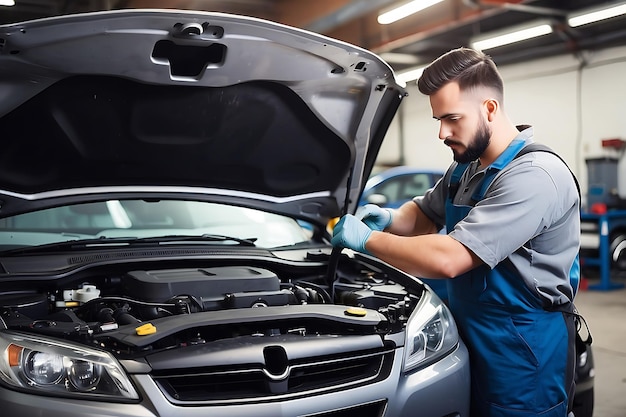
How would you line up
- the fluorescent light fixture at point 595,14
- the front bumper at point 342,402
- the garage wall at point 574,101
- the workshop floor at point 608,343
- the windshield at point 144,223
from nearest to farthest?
the front bumper at point 342,402 < the windshield at point 144,223 < the workshop floor at point 608,343 < the fluorescent light fixture at point 595,14 < the garage wall at point 574,101

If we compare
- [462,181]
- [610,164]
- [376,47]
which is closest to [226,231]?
[462,181]

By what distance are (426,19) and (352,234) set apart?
26.6 feet

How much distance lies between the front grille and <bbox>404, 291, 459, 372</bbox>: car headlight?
0.36 feet

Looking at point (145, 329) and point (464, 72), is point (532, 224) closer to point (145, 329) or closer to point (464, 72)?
point (464, 72)

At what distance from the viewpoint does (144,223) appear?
2.53 meters

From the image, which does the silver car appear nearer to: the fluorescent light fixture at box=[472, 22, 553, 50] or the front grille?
the front grille

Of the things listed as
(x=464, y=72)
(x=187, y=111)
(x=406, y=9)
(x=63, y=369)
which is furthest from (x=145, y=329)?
(x=406, y=9)

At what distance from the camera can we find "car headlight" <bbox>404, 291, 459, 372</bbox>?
1.73 m

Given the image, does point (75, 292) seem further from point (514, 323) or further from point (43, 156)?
point (514, 323)

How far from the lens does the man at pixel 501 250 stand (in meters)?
1.74

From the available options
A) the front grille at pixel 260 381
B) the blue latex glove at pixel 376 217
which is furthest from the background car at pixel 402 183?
the front grille at pixel 260 381

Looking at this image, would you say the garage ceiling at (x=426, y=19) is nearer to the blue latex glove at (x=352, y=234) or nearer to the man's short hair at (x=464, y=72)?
the man's short hair at (x=464, y=72)

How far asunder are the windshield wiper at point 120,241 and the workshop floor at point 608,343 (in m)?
2.00

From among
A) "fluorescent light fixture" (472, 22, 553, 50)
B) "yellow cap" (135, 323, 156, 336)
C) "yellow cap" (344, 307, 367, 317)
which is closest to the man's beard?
"yellow cap" (344, 307, 367, 317)
